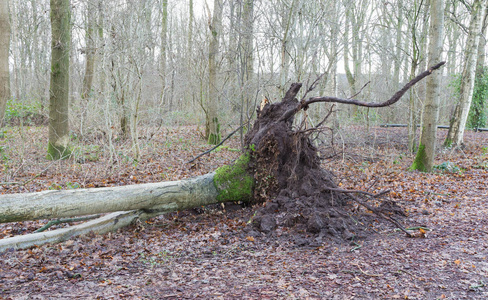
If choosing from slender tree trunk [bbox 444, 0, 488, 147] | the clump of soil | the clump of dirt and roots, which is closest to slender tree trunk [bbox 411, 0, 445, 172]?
the clump of dirt and roots

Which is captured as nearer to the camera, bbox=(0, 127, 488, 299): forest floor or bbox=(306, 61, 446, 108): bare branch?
bbox=(0, 127, 488, 299): forest floor

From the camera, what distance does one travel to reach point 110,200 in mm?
4684

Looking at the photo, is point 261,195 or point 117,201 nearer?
point 117,201

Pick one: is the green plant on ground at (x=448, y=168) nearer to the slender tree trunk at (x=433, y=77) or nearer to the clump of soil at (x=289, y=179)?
the slender tree trunk at (x=433, y=77)

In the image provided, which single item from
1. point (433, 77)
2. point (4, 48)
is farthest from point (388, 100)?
point (4, 48)

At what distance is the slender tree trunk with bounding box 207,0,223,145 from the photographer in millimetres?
12008

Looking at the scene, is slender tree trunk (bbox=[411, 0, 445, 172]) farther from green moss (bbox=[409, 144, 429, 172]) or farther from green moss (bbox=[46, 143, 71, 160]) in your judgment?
green moss (bbox=[46, 143, 71, 160])

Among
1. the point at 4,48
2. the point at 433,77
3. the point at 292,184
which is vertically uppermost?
the point at 4,48

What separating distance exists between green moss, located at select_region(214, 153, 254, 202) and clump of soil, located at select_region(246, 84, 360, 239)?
16 centimetres

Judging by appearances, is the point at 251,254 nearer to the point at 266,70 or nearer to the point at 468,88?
the point at 266,70

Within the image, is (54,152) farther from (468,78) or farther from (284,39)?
(468,78)

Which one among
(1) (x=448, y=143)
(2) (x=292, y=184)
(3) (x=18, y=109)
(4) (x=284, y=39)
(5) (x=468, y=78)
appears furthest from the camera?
(3) (x=18, y=109)

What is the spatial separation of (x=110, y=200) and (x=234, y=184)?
6.79 feet

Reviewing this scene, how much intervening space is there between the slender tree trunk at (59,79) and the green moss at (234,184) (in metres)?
4.99
